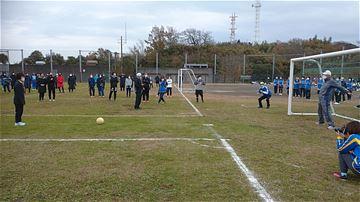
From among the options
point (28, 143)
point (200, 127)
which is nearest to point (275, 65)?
point (200, 127)

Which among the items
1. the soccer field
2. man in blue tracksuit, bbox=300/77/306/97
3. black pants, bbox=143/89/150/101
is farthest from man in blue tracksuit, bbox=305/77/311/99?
the soccer field

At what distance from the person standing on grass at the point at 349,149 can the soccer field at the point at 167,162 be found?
0.74 feet

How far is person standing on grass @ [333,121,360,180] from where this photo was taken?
5.65m

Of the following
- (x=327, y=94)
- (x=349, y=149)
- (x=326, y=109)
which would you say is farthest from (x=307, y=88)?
(x=349, y=149)

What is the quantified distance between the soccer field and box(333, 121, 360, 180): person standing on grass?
8.9 inches

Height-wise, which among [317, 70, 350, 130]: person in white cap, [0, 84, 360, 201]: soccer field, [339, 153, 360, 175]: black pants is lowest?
[0, 84, 360, 201]: soccer field

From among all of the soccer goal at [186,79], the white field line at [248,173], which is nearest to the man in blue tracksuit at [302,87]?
the soccer goal at [186,79]

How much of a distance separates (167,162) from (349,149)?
3.18m

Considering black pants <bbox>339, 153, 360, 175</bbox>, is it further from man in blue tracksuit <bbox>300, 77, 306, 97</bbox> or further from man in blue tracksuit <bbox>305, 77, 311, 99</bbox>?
man in blue tracksuit <bbox>300, 77, 306, 97</bbox>

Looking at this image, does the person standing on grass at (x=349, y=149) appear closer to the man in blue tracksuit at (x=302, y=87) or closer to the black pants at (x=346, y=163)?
the black pants at (x=346, y=163)

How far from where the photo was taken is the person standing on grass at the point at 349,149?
565cm

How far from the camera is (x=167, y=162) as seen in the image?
6.78 meters

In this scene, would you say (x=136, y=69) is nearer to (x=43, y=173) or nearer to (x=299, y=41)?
(x=299, y=41)

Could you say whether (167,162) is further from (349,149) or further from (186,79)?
(186,79)
